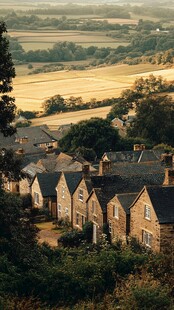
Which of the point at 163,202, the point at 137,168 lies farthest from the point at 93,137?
the point at 163,202

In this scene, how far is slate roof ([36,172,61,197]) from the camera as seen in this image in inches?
2040

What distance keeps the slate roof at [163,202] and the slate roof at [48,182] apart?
1454 centimetres

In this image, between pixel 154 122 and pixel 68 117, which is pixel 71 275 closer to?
pixel 154 122

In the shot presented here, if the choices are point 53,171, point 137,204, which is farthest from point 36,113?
point 137,204

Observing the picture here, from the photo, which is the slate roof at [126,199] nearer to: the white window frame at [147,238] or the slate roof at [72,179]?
the white window frame at [147,238]

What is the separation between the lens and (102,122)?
73688mm

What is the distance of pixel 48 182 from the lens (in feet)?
173

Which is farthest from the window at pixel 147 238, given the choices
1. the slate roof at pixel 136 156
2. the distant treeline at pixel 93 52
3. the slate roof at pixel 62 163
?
the distant treeline at pixel 93 52

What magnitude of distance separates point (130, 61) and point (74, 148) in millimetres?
92774

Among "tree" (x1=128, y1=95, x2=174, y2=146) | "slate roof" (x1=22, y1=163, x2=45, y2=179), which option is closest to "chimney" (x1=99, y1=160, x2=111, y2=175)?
"slate roof" (x1=22, y1=163, x2=45, y2=179)

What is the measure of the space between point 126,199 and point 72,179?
842cm

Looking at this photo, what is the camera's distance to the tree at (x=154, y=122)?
257ft

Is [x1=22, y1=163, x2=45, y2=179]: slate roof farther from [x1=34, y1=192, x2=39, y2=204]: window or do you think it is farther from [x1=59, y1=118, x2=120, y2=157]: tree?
[x1=59, y1=118, x2=120, y2=157]: tree

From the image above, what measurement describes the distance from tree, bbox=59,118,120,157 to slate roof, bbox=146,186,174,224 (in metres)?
31.3
